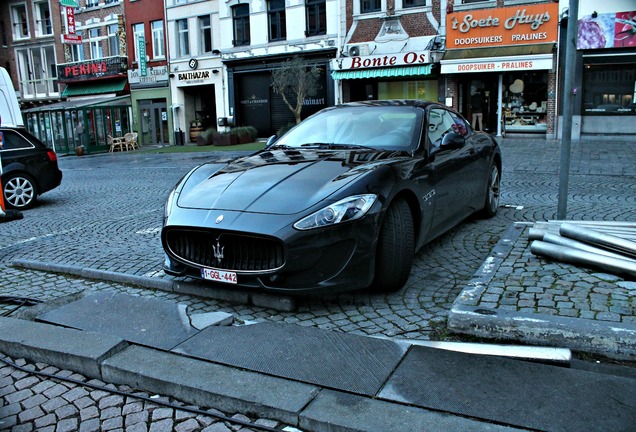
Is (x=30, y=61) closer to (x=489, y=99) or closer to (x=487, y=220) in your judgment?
(x=489, y=99)

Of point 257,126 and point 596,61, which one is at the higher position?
point 596,61

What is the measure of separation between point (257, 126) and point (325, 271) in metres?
26.2

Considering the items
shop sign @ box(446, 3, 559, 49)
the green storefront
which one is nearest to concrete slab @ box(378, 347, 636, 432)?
shop sign @ box(446, 3, 559, 49)

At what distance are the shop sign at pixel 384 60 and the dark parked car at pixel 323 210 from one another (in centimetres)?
1862

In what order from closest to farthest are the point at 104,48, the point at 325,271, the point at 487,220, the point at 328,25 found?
the point at 325,271
the point at 487,220
the point at 328,25
the point at 104,48

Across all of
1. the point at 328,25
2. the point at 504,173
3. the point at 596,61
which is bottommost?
the point at 504,173

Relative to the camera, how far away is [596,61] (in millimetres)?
20406

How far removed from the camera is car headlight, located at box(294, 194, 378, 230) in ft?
12.9

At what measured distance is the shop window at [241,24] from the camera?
29.1 meters

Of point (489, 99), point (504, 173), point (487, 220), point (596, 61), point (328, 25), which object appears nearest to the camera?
point (487, 220)

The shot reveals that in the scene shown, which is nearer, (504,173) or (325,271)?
(325,271)

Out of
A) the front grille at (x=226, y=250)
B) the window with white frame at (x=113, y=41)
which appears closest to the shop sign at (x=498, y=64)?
the front grille at (x=226, y=250)

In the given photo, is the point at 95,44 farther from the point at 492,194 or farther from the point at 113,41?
the point at 492,194

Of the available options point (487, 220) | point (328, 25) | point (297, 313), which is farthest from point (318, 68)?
point (297, 313)
